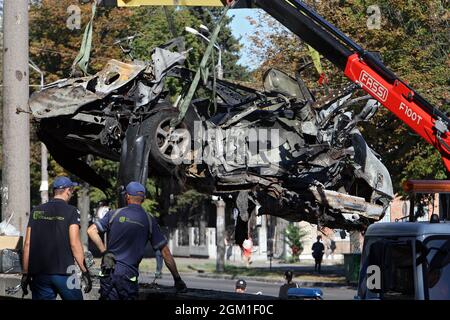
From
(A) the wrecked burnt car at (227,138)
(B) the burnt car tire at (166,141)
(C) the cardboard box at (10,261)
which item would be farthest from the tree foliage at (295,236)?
(B) the burnt car tire at (166,141)

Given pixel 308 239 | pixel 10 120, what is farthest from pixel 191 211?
pixel 10 120

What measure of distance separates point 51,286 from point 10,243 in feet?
22.7

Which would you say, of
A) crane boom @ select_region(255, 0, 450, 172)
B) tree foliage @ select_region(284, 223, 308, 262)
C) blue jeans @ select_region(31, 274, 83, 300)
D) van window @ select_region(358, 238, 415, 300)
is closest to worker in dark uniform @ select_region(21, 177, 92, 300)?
blue jeans @ select_region(31, 274, 83, 300)

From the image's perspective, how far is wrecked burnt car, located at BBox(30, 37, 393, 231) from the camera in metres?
13.7

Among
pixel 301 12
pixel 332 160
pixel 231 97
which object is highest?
pixel 301 12

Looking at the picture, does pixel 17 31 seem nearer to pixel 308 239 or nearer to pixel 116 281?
pixel 116 281

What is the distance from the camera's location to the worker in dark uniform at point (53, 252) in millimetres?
9617

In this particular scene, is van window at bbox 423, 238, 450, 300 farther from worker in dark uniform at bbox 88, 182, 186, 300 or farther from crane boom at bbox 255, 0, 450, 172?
crane boom at bbox 255, 0, 450, 172

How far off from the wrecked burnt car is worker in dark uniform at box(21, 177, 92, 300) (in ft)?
11.5

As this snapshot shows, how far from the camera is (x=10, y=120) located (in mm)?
16578

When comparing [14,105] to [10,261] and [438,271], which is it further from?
[438,271]

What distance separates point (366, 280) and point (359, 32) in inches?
807

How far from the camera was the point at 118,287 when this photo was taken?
976 centimetres

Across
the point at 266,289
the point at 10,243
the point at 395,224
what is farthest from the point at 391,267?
the point at 266,289
